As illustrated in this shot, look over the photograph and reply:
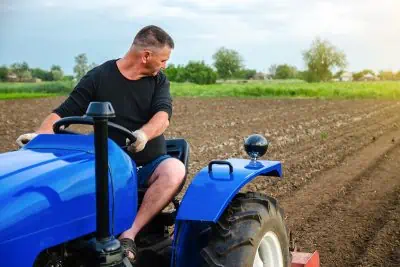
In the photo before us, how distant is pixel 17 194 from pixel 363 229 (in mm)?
4205

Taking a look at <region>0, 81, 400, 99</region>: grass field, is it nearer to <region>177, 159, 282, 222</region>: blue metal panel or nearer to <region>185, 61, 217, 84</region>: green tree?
<region>185, 61, 217, 84</region>: green tree

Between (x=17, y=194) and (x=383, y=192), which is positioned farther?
(x=383, y=192)

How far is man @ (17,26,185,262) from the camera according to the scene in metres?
3.28

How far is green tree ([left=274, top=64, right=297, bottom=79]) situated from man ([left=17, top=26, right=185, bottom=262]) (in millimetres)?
90020

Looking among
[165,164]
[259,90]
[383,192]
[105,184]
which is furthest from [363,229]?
[259,90]

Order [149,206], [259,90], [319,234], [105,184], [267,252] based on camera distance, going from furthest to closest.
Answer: [259,90] → [319,234] → [267,252] → [149,206] → [105,184]

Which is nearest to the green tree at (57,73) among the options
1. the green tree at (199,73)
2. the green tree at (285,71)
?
the green tree at (199,73)

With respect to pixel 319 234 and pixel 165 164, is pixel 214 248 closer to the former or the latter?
pixel 165 164

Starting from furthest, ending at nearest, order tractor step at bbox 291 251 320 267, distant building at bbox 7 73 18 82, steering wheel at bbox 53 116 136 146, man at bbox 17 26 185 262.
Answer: distant building at bbox 7 73 18 82
tractor step at bbox 291 251 320 267
man at bbox 17 26 185 262
steering wheel at bbox 53 116 136 146

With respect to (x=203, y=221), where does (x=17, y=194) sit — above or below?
above

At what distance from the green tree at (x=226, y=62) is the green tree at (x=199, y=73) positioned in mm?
14579

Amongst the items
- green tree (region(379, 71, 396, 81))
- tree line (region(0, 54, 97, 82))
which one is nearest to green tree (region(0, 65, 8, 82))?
tree line (region(0, 54, 97, 82))

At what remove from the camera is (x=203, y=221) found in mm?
2967

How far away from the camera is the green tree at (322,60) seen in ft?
273
